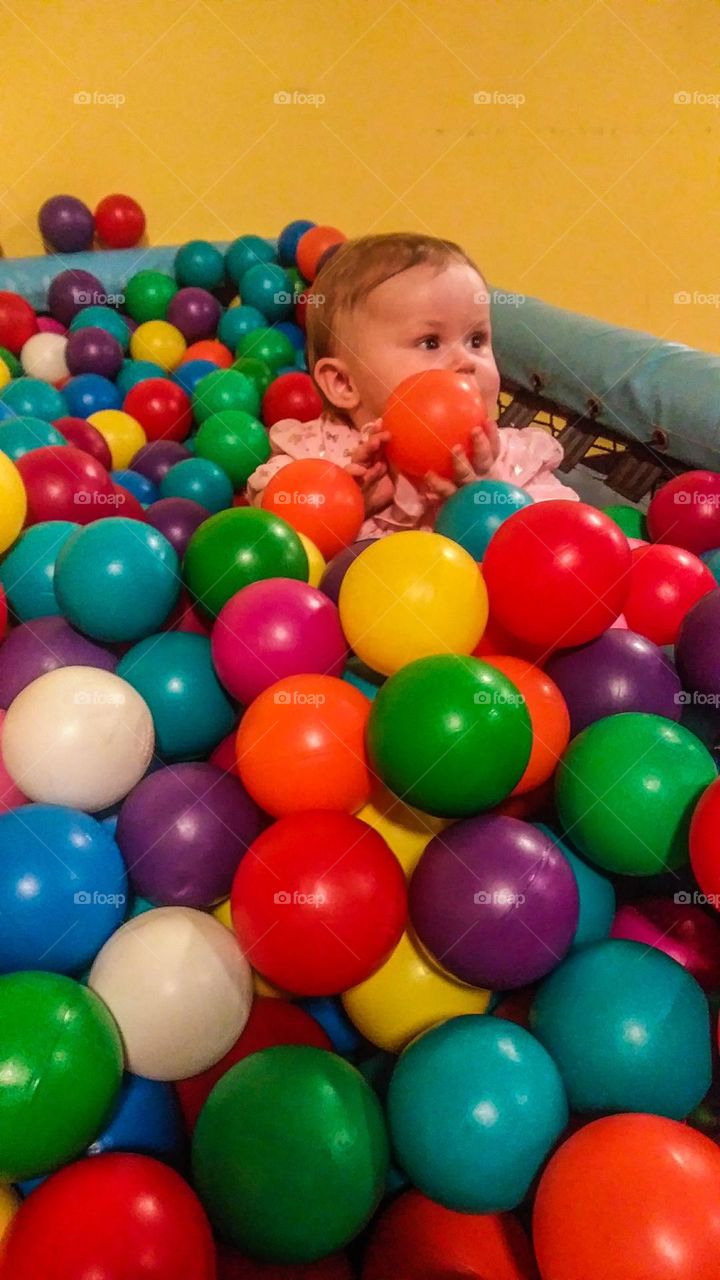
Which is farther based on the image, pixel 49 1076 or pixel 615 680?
pixel 615 680

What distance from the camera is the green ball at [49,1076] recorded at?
1.66 feet

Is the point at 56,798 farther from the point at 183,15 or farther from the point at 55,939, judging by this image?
the point at 183,15

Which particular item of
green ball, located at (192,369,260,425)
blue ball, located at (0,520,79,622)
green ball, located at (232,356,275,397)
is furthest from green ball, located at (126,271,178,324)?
blue ball, located at (0,520,79,622)

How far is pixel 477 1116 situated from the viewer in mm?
530

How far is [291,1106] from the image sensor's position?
1.74 feet

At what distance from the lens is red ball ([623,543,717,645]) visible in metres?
0.92

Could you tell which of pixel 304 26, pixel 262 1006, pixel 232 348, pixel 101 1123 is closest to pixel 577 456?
pixel 232 348

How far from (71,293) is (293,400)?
85 cm

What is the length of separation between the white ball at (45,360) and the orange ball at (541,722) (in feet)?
5.61

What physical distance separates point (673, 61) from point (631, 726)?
2512mm

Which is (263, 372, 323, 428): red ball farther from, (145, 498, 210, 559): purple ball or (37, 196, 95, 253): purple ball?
(37, 196, 95, 253): purple ball

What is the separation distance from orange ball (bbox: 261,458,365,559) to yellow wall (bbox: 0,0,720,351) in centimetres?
168

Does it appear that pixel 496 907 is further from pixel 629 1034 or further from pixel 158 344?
pixel 158 344

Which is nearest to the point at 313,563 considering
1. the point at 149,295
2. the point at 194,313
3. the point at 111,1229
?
the point at 111,1229
